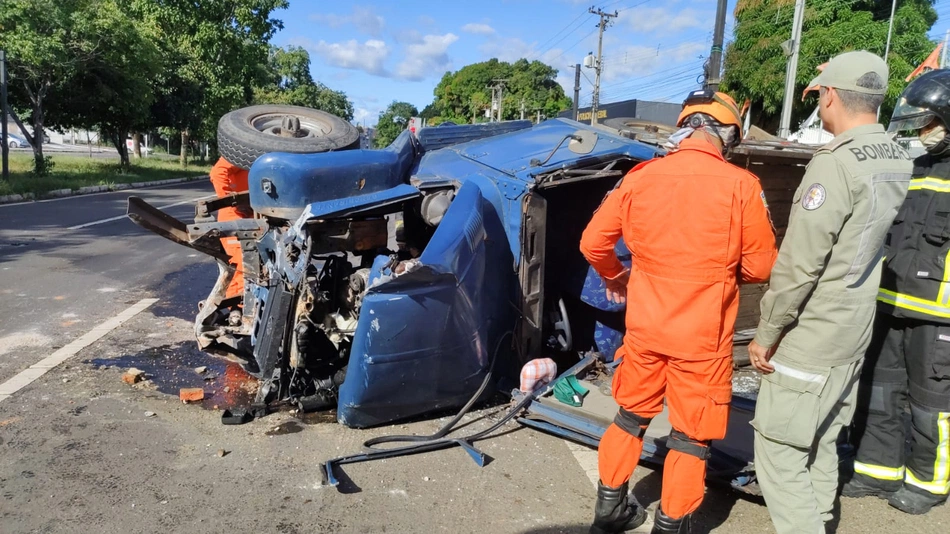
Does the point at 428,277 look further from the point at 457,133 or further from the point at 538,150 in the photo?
the point at 457,133

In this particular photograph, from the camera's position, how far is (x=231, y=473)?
10.1 feet

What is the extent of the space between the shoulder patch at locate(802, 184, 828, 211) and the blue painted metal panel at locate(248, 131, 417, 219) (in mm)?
2628

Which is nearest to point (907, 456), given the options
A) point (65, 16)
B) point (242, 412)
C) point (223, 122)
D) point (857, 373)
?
point (857, 373)

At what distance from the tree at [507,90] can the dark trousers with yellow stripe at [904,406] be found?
180ft

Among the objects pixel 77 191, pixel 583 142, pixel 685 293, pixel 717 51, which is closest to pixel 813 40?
pixel 717 51

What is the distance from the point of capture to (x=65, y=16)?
17.1 m

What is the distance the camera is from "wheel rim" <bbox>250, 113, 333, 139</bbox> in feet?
16.5

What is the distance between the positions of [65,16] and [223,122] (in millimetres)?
15768

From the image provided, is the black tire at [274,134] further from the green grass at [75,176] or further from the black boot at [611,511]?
the green grass at [75,176]

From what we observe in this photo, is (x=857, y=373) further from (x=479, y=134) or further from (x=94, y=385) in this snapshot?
(x=94, y=385)

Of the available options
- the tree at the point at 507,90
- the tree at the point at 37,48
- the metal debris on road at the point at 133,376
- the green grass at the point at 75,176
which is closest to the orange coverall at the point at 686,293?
the metal debris on road at the point at 133,376

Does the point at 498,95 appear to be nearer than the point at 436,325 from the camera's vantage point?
No

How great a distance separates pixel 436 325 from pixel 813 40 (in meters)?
20.6

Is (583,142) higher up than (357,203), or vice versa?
(583,142)
